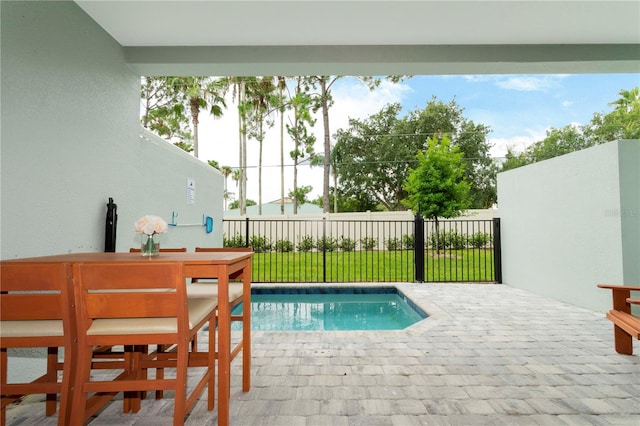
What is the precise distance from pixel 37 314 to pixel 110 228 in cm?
167

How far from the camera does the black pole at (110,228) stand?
10.3 feet

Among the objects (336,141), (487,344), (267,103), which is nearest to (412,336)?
(487,344)

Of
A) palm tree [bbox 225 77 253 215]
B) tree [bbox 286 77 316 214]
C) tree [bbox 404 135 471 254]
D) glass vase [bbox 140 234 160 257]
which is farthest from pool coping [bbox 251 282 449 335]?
tree [bbox 286 77 316 214]

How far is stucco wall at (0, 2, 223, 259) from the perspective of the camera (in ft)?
7.18

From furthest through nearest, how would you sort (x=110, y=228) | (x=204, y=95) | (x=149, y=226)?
(x=204, y=95) → (x=110, y=228) → (x=149, y=226)

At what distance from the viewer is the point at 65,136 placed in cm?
264

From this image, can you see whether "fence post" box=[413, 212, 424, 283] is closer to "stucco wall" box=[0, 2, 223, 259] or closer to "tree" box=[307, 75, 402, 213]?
"stucco wall" box=[0, 2, 223, 259]

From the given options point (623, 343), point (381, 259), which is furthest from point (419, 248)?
point (381, 259)

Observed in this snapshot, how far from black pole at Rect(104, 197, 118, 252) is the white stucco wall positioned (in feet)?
18.3

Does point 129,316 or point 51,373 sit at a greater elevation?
point 129,316

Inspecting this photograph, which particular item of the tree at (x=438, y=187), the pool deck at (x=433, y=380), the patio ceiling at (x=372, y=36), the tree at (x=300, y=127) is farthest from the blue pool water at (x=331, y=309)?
the tree at (x=300, y=127)

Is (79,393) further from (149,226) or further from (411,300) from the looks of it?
(411,300)

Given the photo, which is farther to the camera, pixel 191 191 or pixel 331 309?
pixel 331 309

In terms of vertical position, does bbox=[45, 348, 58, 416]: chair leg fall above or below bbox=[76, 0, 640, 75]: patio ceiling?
below
